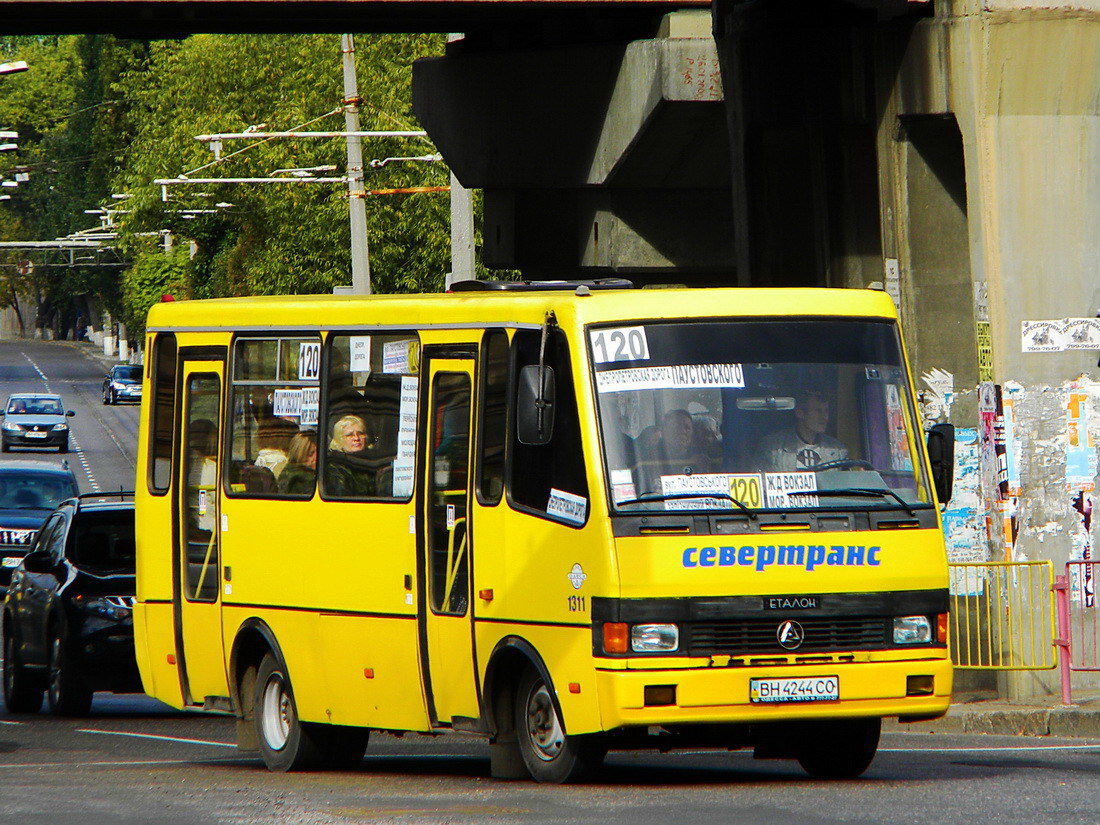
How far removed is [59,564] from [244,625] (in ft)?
18.4

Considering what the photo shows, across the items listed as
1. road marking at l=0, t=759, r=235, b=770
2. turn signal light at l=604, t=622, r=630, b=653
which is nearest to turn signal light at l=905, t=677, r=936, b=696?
turn signal light at l=604, t=622, r=630, b=653

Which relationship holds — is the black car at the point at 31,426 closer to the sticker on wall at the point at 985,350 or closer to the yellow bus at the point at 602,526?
the sticker on wall at the point at 985,350

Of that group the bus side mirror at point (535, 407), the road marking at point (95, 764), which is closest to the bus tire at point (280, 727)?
the road marking at point (95, 764)

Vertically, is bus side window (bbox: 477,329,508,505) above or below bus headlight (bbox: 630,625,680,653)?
above

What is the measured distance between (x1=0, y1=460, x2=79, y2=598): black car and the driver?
20496 mm

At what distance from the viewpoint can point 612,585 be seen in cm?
1047

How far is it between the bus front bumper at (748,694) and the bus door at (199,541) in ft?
12.4

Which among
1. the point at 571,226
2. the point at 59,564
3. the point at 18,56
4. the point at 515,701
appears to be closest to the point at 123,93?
the point at 18,56

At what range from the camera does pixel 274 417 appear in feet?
43.2

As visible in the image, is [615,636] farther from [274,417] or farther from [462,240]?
[462,240]

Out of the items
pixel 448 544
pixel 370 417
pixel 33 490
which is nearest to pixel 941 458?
pixel 448 544

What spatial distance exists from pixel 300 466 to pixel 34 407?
52.1m

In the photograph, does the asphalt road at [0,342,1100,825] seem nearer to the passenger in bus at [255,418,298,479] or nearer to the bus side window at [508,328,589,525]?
the bus side window at [508,328,589,525]

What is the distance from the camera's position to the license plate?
1062 centimetres
